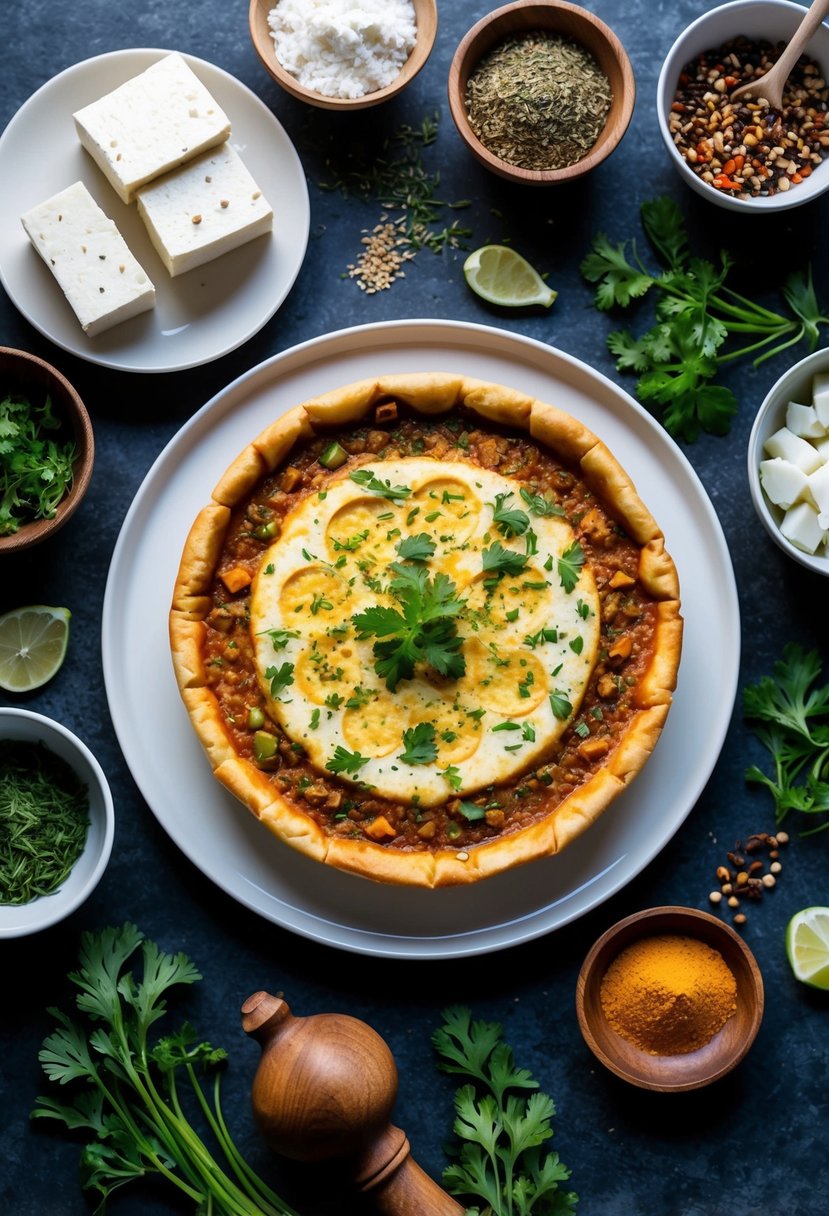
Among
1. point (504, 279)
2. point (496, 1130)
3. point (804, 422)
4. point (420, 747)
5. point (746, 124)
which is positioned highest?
point (746, 124)

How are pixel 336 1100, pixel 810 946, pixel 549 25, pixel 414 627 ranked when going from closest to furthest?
pixel 336 1100 → pixel 414 627 → pixel 810 946 → pixel 549 25

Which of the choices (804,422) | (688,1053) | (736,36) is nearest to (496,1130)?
(688,1053)

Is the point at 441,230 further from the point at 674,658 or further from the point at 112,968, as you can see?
the point at 112,968

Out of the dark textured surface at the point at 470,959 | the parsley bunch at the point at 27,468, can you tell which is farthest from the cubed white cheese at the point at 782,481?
the parsley bunch at the point at 27,468

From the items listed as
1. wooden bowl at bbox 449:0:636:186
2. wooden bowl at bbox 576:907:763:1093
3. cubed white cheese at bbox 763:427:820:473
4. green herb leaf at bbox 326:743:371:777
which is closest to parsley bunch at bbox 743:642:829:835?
wooden bowl at bbox 576:907:763:1093

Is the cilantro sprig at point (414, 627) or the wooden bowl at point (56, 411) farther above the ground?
the wooden bowl at point (56, 411)

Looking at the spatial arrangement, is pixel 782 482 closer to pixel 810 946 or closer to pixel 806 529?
pixel 806 529

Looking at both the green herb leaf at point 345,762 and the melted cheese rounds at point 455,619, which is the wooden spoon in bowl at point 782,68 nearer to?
the melted cheese rounds at point 455,619

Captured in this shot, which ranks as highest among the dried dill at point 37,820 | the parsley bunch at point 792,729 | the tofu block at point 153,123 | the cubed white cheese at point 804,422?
the tofu block at point 153,123
